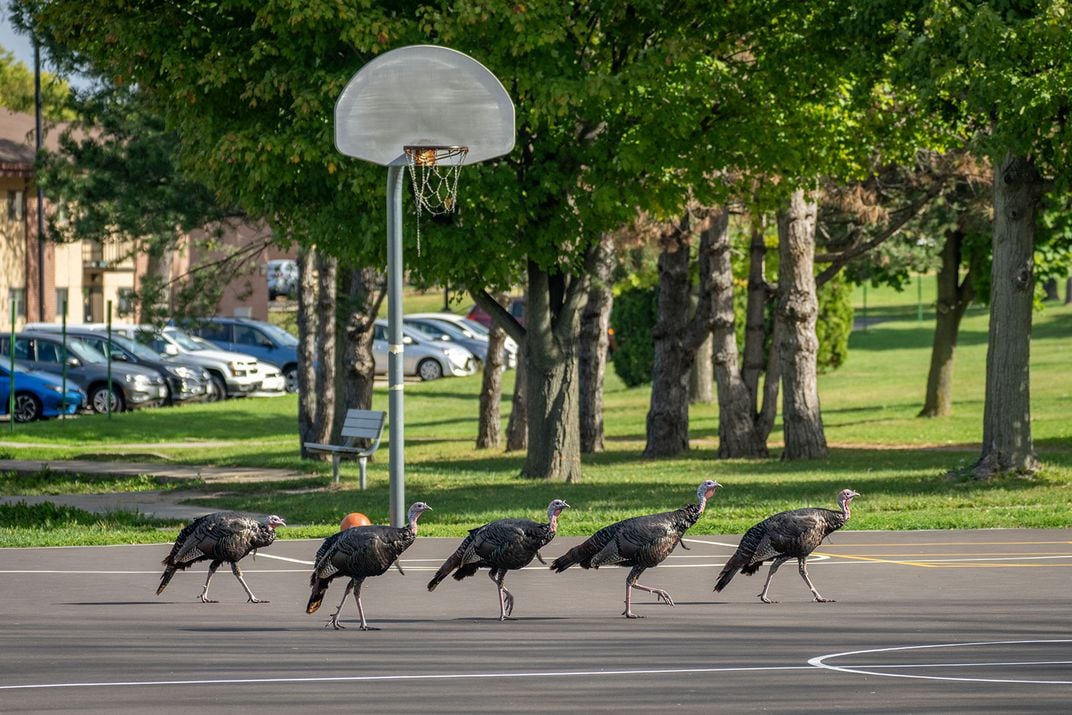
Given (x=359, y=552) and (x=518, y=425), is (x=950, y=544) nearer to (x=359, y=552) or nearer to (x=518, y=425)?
(x=359, y=552)

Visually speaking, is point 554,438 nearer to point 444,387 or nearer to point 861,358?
point 444,387

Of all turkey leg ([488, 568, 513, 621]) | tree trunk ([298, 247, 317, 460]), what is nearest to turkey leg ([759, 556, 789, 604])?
turkey leg ([488, 568, 513, 621])

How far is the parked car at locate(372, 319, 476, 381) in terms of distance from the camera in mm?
53156

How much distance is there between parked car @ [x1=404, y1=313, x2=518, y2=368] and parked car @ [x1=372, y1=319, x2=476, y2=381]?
3.28 ft

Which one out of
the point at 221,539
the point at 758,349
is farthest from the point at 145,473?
the point at 221,539

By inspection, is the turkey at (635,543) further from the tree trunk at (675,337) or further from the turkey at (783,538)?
the tree trunk at (675,337)

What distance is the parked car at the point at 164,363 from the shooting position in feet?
140

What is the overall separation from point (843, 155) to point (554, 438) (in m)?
5.66

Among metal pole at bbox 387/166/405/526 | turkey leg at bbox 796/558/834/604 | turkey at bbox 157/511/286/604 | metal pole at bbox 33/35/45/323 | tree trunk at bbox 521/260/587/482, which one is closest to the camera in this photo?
turkey at bbox 157/511/286/604

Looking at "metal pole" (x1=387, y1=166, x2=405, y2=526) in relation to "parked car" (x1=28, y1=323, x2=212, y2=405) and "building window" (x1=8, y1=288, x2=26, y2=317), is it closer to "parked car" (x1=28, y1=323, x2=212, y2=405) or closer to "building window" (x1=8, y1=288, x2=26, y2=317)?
"parked car" (x1=28, y1=323, x2=212, y2=405)

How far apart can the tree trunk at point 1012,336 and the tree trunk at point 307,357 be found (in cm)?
1167

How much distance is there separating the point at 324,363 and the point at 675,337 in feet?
20.1

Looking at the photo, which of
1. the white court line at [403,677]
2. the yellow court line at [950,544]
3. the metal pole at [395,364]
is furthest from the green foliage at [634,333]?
the white court line at [403,677]

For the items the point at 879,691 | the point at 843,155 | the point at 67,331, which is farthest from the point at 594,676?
the point at 67,331
